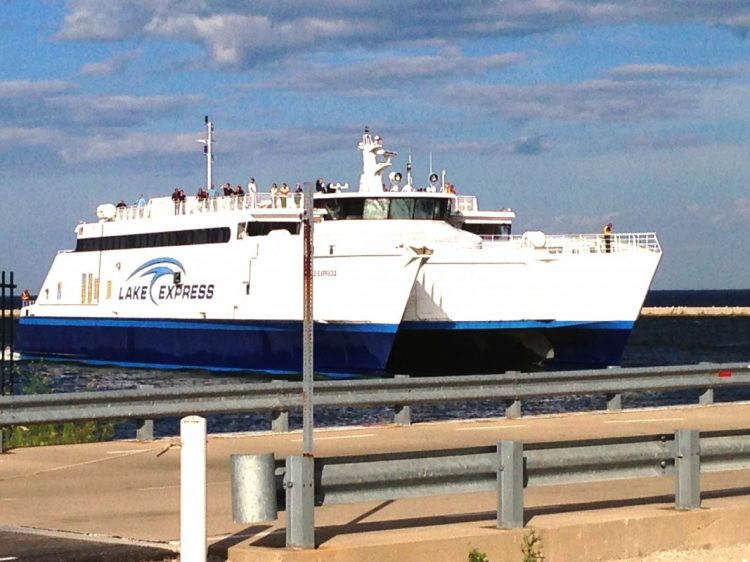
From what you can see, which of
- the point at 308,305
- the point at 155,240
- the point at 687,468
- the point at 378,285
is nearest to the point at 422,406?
the point at 378,285

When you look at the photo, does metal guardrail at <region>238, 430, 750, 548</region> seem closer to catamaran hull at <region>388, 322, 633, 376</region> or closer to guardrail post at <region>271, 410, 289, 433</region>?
guardrail post at <region>271, 410, 289, 433</region>

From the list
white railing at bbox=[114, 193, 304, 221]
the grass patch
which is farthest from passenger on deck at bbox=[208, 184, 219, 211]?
the grass patch

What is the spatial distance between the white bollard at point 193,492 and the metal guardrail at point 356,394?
289 inches

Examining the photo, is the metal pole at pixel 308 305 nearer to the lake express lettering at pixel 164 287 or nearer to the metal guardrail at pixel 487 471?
the metal guardrail at pixel 487 471

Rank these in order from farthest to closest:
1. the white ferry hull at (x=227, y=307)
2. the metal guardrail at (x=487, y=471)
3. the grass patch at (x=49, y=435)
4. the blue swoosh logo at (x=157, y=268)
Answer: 1. the blue swoosh logo at (x=157, y=268)
2. the white ferry hull at (x=227, y=307)
3. the grass patch at (x=49, y=435)
4. the metal guardrail at (x=487, y=471)

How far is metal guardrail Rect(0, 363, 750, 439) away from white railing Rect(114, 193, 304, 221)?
23.0 m

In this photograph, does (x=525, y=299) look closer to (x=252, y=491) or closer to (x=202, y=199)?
(x=202, y=199)

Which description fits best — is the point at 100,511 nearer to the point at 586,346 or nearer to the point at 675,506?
the point at 675,506

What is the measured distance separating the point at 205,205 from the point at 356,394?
105ft

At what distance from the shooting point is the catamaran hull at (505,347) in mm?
42906

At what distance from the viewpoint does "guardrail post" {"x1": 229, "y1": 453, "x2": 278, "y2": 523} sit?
8188 millimetres

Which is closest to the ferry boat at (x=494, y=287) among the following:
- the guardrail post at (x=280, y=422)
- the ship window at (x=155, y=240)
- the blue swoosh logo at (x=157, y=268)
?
the ship window at (x=155, y=240)

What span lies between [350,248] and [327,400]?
25.0 m

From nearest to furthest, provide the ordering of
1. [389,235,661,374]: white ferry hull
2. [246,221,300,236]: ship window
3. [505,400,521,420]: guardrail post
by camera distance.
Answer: [505,400,521,420]: guardrail post → [389,235,661,374]: white ferry hull → [246,221,300,236]: ship window
